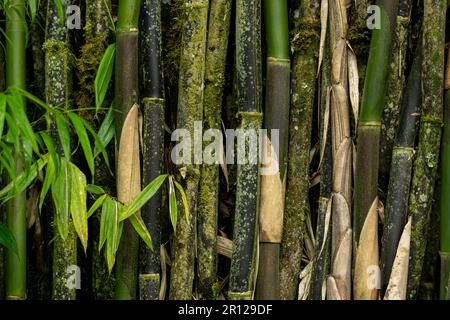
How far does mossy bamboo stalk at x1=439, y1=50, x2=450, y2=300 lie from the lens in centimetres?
167

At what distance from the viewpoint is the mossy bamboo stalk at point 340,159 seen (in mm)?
1656

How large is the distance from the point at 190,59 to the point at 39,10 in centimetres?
42

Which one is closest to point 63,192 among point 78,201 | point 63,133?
point 78,201

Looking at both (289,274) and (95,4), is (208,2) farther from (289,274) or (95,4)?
(289,274)

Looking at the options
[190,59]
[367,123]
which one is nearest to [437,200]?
[367,123]

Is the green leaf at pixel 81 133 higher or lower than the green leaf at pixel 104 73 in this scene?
lower

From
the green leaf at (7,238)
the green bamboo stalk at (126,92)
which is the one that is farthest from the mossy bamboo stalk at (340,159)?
the green leaf at (7,238)

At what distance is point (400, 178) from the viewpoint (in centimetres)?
166

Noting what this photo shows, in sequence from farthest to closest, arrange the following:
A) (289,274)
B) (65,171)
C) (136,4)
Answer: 1. (289,274)
2. (136,4)
3. (65,171)

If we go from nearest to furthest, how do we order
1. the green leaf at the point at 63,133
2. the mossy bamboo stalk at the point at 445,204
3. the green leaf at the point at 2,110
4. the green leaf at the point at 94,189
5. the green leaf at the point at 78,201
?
the green leaf at the point at 2,110 < the green leaf at the point at 63,133 < the green leaf at the point at 78,201 < the green leaf at the point at 94,189 < the mossy bamboo stalk at the point at 445,204

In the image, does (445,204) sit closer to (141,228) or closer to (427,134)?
(427,134)

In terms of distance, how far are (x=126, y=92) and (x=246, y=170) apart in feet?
1.06

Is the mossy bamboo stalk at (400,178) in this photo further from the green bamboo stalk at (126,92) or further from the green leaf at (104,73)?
the green leaf at (104,73)

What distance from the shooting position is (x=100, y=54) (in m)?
1.73
